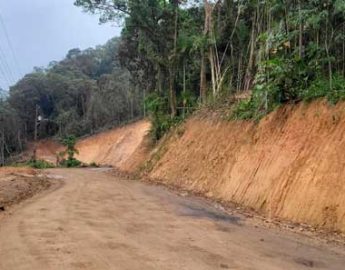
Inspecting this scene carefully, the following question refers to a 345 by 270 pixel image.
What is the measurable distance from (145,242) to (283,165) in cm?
751

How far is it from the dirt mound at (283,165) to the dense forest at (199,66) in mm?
782

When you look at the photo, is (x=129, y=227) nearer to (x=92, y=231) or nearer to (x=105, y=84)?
(x=92, y=231)

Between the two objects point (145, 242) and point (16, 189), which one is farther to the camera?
point (16, 189)

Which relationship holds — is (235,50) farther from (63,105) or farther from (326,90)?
(63,105)

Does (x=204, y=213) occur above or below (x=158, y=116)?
below

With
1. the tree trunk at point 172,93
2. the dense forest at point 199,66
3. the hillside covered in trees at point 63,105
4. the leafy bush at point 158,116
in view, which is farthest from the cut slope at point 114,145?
the tree trunk at point 172,93

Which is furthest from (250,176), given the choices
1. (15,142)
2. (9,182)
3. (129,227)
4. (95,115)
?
(15,142)

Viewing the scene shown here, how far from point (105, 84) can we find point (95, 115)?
609cm

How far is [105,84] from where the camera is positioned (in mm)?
80062

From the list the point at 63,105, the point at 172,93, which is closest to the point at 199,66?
the point at 172,93

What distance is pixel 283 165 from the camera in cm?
1633

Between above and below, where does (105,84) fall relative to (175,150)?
above

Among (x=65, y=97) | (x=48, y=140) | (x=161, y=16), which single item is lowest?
(x=48, y=140)

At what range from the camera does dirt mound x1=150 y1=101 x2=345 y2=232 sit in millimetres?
13453
